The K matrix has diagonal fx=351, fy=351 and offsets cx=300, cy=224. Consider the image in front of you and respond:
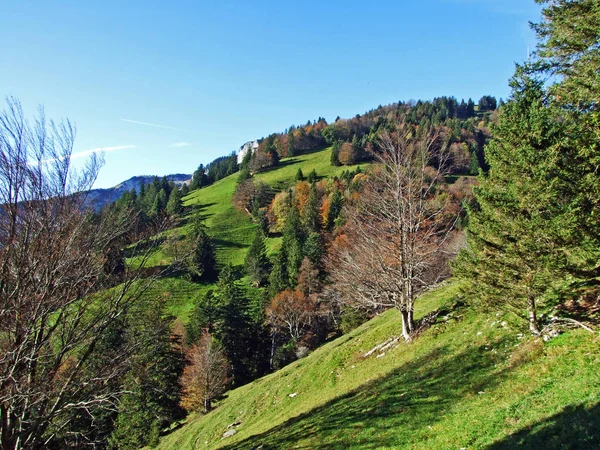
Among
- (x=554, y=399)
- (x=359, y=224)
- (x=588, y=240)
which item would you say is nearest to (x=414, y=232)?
(x=359, y=224)

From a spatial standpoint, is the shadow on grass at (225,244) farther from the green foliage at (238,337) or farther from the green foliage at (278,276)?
the green foliage at (238,337)

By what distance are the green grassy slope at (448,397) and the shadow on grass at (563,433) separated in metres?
0.02

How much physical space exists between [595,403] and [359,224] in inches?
459

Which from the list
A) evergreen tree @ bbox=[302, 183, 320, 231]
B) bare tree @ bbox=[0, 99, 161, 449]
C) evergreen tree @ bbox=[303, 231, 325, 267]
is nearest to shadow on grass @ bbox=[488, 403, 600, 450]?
bare tree @ bbox=[0, 99, 161, 449]

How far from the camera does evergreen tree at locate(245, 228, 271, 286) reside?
7156cm

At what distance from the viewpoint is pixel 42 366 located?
914cm

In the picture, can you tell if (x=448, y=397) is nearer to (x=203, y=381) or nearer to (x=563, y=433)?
(x=563, y=433)

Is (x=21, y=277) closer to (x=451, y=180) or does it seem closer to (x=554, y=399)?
(x=554, y=399)

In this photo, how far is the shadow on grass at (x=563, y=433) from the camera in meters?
6.50

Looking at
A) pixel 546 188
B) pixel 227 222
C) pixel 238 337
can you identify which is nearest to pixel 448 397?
pixel 546 188

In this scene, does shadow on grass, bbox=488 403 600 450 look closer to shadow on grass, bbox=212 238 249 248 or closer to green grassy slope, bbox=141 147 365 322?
green grassy slope, bbox=141 147 365 322

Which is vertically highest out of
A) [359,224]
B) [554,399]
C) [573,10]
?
[573,10]

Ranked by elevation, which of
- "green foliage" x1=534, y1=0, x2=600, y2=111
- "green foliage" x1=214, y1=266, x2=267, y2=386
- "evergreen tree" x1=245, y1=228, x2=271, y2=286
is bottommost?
"green foliage" x1=214, y1=266, x2=267, y2=386

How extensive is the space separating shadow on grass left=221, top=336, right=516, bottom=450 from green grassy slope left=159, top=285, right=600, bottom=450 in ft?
0.14
